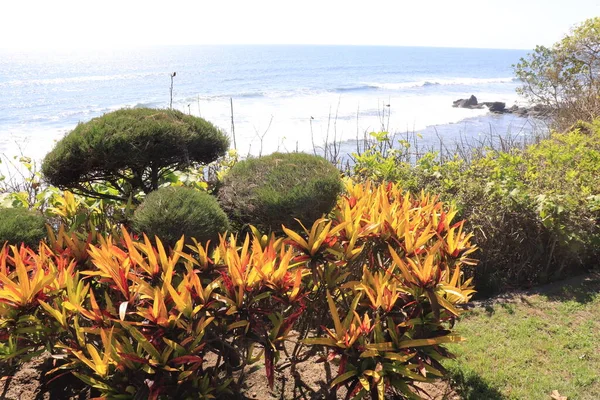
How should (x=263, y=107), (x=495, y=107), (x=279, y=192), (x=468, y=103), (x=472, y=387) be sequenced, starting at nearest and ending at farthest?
(x=472, y=387), (x=279, y=192), (x=263, y=107), (x=495, y=107), (x=468, y=103)

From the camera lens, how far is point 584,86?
1315 centimetres

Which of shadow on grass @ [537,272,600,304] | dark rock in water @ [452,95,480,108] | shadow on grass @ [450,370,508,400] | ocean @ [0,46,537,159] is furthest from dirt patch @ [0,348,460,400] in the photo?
dark rock in water @ [452,95,480,108]

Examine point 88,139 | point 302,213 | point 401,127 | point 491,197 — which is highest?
point 88,139

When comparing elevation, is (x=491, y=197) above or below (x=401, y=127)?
above

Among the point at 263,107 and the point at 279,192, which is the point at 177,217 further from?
the point at 263,107

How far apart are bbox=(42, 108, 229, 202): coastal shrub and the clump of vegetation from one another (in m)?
10.1

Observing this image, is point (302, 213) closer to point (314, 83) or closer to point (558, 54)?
point (558, 54)

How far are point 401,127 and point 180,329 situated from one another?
26690 mm

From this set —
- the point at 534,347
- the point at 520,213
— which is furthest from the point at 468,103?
the point at 534,347

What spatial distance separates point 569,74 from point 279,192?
1259cm

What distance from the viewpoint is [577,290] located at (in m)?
Result: 4.96

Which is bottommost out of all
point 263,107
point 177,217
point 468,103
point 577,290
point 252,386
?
point 468,103

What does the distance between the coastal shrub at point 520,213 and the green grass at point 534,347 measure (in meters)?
0.34

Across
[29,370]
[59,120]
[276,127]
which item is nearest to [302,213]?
[29,370]
